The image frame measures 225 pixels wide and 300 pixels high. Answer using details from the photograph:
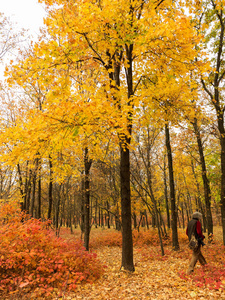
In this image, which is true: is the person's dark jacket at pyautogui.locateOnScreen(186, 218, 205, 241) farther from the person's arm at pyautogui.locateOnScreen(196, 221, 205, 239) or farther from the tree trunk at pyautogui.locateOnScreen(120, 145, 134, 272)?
the tree trunk at pyautogui.locateOnScreen(120, 145, 134, 272)

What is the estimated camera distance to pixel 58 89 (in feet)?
15.2

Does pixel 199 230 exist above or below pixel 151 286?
above

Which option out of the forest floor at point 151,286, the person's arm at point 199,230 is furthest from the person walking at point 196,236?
the forest floor at point 151,286

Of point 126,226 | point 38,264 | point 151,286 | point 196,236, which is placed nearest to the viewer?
point 151,286

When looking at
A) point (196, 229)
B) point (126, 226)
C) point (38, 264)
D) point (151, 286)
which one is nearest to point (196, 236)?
point (196, 229)

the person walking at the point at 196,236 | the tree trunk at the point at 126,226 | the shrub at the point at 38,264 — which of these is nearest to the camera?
the shrub at the point at 38,264

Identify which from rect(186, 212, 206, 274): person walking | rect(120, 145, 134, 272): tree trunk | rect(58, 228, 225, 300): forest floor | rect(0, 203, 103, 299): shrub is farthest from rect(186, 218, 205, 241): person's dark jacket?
rect(0, 203, 103, 299): shrub

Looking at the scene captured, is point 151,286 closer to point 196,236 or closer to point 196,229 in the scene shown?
point 196,236

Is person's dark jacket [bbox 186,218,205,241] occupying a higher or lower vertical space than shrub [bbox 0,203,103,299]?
higher

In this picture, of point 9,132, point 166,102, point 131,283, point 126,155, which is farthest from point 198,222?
point 9,132

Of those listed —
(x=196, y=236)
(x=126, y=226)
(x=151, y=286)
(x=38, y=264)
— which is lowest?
(x=151, y=286)

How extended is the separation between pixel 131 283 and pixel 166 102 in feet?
17.5

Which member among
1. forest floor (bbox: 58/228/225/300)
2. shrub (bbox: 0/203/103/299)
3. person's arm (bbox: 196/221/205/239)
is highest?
person's arm (bbox: 196/221/205/239)

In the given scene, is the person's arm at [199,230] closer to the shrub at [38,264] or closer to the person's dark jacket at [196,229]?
the person's dark jacket at [196,229]
